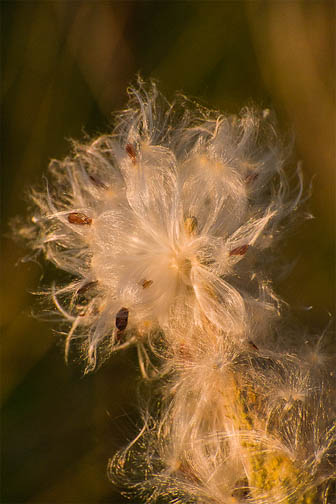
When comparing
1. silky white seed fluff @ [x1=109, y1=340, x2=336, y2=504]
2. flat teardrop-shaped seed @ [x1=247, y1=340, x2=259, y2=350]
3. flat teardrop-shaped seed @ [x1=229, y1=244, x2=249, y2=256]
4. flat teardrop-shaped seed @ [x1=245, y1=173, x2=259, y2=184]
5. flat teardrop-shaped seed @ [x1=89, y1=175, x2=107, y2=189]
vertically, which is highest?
flat teardrop-shaped seed @ [x1=89, y1=175, x2=107, y2=189]

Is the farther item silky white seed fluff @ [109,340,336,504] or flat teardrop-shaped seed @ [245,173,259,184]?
flat teardrop-shaped seed @ [245,173,259,184]

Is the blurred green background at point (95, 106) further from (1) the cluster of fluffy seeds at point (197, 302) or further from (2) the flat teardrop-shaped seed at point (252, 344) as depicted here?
(2) the flat teardrop-shaped seed at point (252, 344)

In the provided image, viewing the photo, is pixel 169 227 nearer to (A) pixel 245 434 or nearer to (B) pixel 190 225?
(B) pixel 190 225

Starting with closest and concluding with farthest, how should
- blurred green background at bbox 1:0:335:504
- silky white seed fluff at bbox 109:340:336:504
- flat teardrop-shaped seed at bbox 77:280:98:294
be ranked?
silky white seed fluff at bbox 109:340:336:504
flat teardrop-shaped seed at bbox 77:280:98:294
blurred green background at bbox 1:0:335:504

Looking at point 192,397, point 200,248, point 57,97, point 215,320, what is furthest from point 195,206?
point 57,97

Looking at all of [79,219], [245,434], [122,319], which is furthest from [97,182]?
[245,434]

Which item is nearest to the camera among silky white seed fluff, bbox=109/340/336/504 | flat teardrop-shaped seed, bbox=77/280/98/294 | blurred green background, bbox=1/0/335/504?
silky white seed fluff, bbox=109/340/336/504

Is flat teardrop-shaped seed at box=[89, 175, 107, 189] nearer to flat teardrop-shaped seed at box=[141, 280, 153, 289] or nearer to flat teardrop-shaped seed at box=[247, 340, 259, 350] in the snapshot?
flat teardrop-shaped seed at box=[141, 280, 153, 289]

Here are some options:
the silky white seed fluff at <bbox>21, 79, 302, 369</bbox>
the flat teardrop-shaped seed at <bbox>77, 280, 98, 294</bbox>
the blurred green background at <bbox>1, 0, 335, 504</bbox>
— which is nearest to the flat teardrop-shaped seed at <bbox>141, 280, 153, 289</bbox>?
the silky white seed fluff at <bbox>21, 79, 302, 369</bbox>
